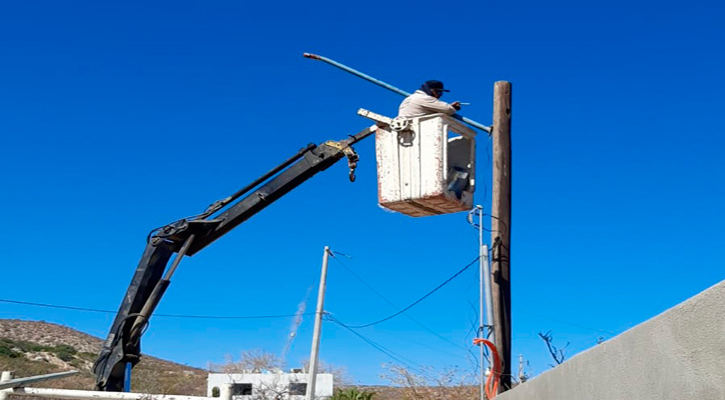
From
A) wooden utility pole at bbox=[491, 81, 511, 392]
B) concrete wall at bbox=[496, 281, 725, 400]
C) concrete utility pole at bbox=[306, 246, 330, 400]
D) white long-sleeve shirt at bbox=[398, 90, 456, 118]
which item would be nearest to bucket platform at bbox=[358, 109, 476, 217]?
white long-sleeve shirt at bbox=[398, 90, 456, 118]

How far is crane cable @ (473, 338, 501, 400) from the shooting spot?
30.5 ft

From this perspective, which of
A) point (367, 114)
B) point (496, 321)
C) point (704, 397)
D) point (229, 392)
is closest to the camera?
point (704, 397)

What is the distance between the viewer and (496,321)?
972 centimetres

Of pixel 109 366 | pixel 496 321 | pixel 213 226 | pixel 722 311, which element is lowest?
pixel 722 311

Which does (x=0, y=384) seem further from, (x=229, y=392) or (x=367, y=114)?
(x=367, y=114)

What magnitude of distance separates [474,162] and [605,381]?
514 centimetres

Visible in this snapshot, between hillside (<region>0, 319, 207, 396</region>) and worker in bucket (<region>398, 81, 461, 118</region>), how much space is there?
24147 millimetres

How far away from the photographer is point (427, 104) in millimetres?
8289

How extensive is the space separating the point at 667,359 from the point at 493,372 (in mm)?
6379

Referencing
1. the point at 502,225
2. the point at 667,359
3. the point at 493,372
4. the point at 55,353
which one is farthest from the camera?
the point at 55,353

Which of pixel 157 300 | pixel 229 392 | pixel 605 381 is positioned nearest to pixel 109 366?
pixel 157 300

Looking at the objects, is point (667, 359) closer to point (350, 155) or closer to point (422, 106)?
point (422, 106)

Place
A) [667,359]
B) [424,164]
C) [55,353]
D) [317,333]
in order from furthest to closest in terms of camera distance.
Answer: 1. [55,353]
2. [317,333]
3. [424,164]
4. [667,359]

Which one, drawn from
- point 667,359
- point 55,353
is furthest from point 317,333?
point 55,353
